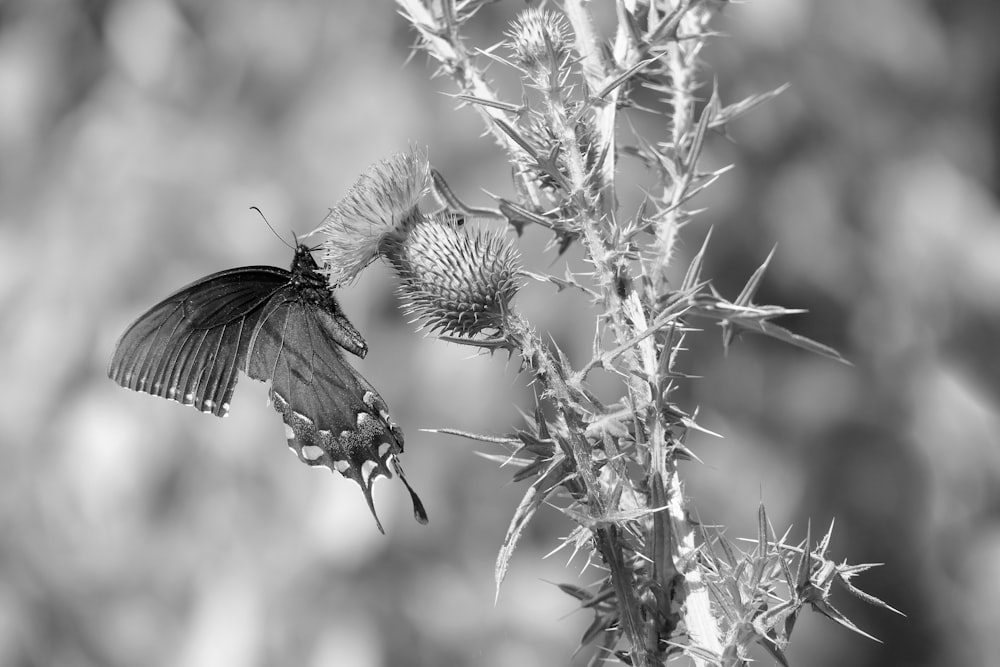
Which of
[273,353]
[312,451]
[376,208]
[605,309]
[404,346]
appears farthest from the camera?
[404,346]

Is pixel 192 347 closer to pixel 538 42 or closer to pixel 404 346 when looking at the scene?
pixel 538 42

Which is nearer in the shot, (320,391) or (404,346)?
(320,391)

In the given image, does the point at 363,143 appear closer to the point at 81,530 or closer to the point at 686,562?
the point at 81,530

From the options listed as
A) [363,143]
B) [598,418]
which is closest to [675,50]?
[598,418]

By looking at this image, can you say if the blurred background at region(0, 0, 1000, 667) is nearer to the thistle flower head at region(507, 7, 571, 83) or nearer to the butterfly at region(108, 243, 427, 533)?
the butterfly at region(108, 243, 427, 533)

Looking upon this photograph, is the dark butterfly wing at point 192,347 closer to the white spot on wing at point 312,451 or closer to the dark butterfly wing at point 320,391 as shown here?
the dark butterfly wing at point 320,391

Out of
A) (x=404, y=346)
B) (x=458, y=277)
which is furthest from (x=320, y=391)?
(x=404, y=346)

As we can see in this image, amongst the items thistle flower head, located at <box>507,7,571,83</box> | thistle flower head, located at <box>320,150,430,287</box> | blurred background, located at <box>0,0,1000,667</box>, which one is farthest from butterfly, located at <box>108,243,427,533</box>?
blurred background, located at <box>0,0,1000,667</box>
